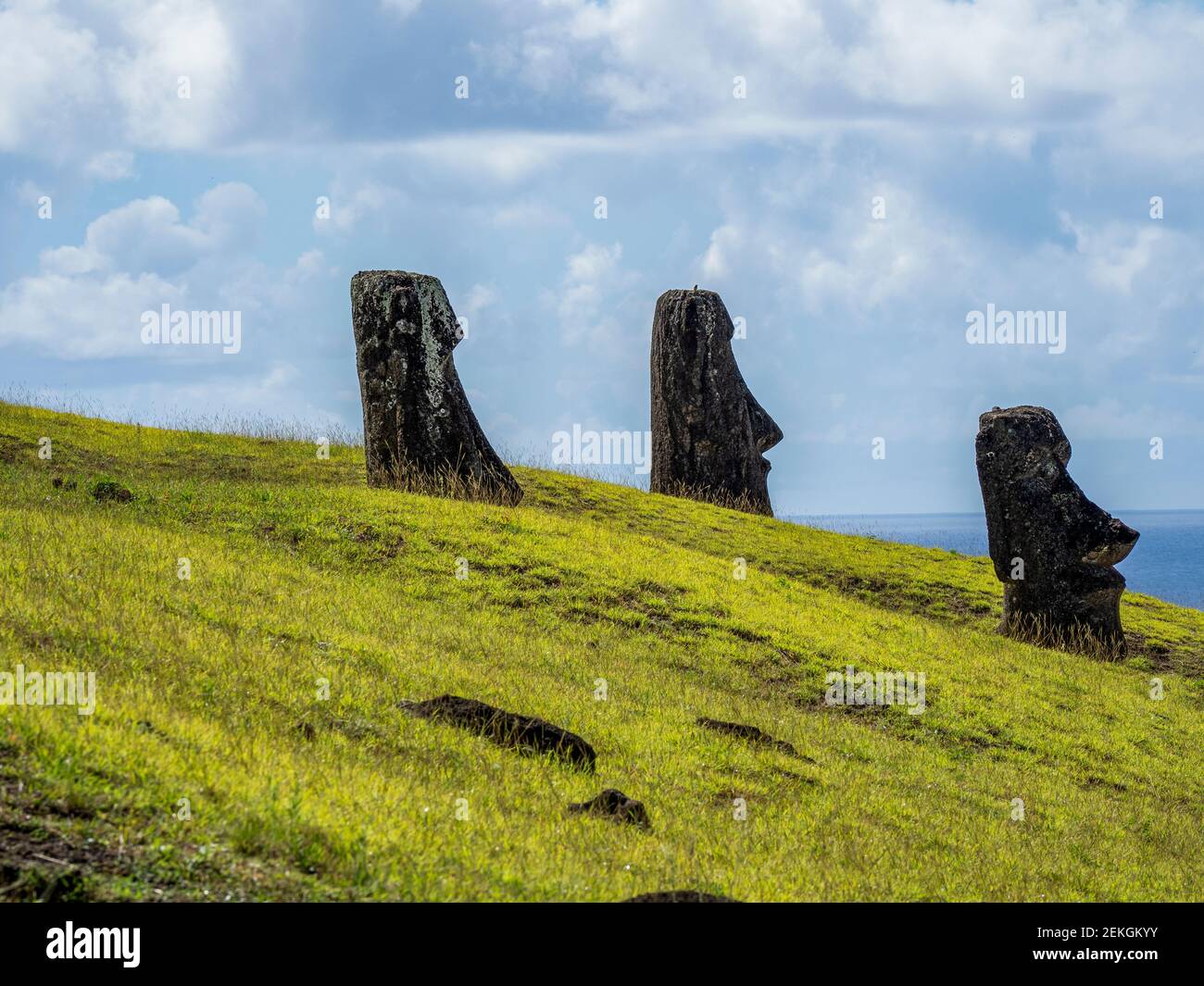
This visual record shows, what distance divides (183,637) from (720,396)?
28.1 m

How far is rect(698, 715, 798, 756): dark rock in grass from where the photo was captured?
1416 cm

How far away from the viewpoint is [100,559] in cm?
1652

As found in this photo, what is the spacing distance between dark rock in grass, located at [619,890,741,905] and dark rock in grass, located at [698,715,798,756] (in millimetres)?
7031

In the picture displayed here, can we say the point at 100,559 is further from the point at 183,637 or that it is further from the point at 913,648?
the point at 913,648

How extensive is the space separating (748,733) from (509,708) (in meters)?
2.86

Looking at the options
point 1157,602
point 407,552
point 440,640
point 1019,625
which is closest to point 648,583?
point 407,552

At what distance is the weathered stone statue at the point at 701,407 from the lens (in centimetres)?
3909

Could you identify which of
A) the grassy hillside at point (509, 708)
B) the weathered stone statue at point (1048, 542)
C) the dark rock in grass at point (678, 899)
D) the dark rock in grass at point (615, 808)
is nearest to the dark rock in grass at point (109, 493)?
the grassy hillside at point (509, 708)

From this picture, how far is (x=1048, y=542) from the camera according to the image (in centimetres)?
2623

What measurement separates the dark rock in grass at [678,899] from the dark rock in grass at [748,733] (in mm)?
7031

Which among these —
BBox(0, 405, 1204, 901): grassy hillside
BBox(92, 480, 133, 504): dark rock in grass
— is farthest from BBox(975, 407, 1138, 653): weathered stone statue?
BBox(92, 480, 133, 504): dark rock in grass

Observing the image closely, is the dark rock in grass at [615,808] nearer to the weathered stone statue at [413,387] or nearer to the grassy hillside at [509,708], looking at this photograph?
the grassy hillside at [509,708]

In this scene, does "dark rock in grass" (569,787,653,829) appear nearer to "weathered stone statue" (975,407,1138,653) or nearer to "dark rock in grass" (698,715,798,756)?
"dark rock in grass" (698,715,798,756)

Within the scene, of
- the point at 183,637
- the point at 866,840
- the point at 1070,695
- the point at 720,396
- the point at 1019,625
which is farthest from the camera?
the point at 720,396
